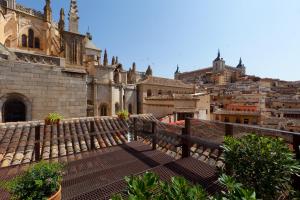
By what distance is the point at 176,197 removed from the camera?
5.24 feet

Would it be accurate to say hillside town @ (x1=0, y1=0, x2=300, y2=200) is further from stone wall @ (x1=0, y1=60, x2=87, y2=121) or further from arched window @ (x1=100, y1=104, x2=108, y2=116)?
arched window @ (x1=100, y1=104, x2=108, y2=116)

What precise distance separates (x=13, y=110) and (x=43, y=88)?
1797 millimetres

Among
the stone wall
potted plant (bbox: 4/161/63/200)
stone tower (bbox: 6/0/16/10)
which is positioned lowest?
potted plant (bbox: 4/161/63/200)

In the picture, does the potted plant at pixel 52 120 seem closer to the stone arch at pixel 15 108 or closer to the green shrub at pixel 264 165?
the stone arch at pixel 15 108

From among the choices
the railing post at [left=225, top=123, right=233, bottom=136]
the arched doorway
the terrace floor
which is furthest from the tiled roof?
the railing post at [left=225, top=123, right=233, bottom=136]

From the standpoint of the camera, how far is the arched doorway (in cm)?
850

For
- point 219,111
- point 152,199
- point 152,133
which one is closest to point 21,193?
point 152,199

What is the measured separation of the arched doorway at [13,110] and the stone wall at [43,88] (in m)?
0.23

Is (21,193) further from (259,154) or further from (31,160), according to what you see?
(259,154)

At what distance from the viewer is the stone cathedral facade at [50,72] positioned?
28.0 ft

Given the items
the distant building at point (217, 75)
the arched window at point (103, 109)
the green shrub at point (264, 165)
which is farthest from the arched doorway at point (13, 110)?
the distant building at point (217, 75)

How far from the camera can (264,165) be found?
2340 mm

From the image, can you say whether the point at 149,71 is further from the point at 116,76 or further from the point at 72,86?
the point at 72,86

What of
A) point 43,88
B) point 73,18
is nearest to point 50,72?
point 43,88
